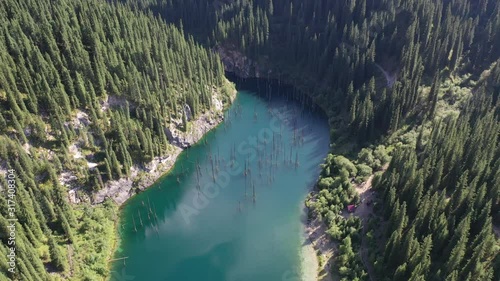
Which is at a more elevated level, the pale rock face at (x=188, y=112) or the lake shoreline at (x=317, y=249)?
the pale rock face at (x=188, y=112)

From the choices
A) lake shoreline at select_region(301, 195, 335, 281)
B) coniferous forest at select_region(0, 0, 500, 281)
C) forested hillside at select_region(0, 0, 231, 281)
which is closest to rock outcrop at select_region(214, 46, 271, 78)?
coniferous forest at select_region(0, 0, 500, 281)

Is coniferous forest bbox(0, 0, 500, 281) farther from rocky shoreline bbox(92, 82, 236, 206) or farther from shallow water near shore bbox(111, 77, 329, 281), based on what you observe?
shallow water near shore bbox(111, 77, 329, 281)

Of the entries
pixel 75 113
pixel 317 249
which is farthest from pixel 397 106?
pixel 75 113

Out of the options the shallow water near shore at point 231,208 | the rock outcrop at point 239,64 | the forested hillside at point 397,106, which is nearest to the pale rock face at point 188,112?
the shallow water near shore at point 231,208

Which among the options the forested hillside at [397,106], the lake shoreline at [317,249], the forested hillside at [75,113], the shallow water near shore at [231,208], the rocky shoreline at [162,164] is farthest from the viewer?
the rocky shoreline at [162,164]

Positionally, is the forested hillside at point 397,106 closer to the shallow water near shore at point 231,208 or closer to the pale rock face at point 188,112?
the shallow water near shore at point 231,208

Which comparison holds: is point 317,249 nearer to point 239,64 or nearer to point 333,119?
point 333,119

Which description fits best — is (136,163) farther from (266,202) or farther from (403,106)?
(403,106)

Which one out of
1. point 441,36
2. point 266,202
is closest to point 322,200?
point 266,202
